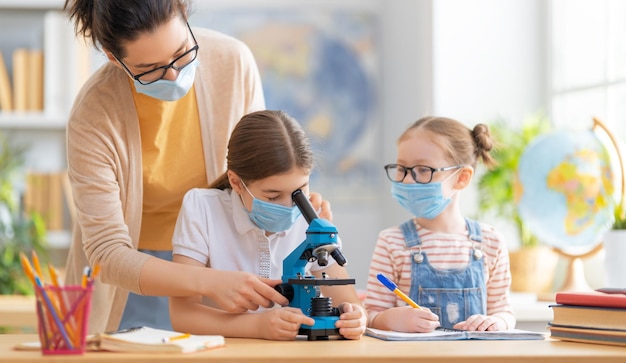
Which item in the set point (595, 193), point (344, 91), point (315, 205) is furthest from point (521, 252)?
point (315, 205)

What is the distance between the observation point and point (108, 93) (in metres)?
2.10

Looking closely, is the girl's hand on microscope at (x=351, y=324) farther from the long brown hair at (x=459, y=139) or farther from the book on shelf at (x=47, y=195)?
the book on shelf at (x=47, y=195)

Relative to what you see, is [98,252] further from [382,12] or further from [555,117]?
[382,12]

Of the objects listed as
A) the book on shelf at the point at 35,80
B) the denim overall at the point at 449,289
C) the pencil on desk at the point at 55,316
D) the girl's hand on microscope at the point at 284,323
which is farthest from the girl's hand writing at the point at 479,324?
the book on shelf at the point at 35,80

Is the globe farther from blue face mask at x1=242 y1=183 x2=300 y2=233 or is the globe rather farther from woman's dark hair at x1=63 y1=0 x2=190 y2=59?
woman's dark hair at x1=63 y1=0 x2=190 y2=59

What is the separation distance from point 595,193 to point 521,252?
0.47m

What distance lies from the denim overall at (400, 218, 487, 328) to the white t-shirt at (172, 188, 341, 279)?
0.86 feet

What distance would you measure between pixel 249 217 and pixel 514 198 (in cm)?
157

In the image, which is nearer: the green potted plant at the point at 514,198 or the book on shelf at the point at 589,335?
the book on shelf at the point at 589,335

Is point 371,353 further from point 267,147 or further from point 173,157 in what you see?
point 173,157

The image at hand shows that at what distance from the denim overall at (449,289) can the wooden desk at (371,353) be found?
1.61 feet

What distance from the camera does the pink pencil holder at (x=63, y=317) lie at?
1.39m

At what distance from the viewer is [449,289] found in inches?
82.7

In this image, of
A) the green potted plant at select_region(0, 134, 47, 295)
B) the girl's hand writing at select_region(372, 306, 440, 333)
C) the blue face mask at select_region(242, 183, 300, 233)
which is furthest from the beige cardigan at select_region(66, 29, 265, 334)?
the green potted plant at select_region(0, 134, 47, 295)
